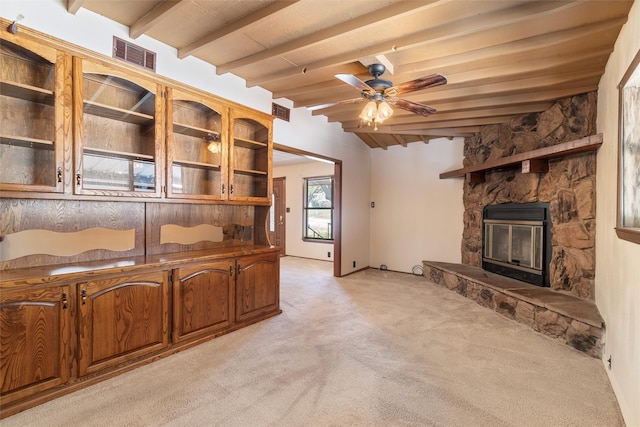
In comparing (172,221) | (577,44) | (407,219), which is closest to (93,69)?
(172,221)

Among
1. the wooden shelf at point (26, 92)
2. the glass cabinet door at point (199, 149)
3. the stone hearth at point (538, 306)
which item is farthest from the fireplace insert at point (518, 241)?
the wooden shelf at point (26, 92)

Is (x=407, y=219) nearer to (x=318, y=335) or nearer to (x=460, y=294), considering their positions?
(x=460, y=294)

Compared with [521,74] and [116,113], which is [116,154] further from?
[521,74]

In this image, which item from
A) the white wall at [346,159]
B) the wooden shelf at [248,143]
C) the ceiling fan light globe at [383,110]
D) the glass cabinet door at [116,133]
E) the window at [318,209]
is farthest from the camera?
the window at [318,209]

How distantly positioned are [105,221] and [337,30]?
243cm

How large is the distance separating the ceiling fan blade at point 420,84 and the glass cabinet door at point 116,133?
2024mm

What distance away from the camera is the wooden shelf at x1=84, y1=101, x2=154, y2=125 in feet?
7.66

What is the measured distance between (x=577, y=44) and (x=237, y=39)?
2.73m

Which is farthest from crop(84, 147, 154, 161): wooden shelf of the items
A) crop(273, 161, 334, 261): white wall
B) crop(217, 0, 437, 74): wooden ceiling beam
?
crop(273, 161, 334, 261): white wall

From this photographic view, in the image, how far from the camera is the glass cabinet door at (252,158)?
343 cm

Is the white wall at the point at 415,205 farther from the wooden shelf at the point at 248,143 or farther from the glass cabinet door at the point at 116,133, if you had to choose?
the glass cabinet door at the point at 116,133

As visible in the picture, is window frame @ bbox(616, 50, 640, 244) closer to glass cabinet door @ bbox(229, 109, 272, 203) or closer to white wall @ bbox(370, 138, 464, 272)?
glass cabinet door @ bbox(229, 109, 272, 203)

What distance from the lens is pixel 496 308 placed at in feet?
12.1

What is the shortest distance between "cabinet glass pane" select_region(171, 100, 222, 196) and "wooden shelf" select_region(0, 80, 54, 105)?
0.93m
